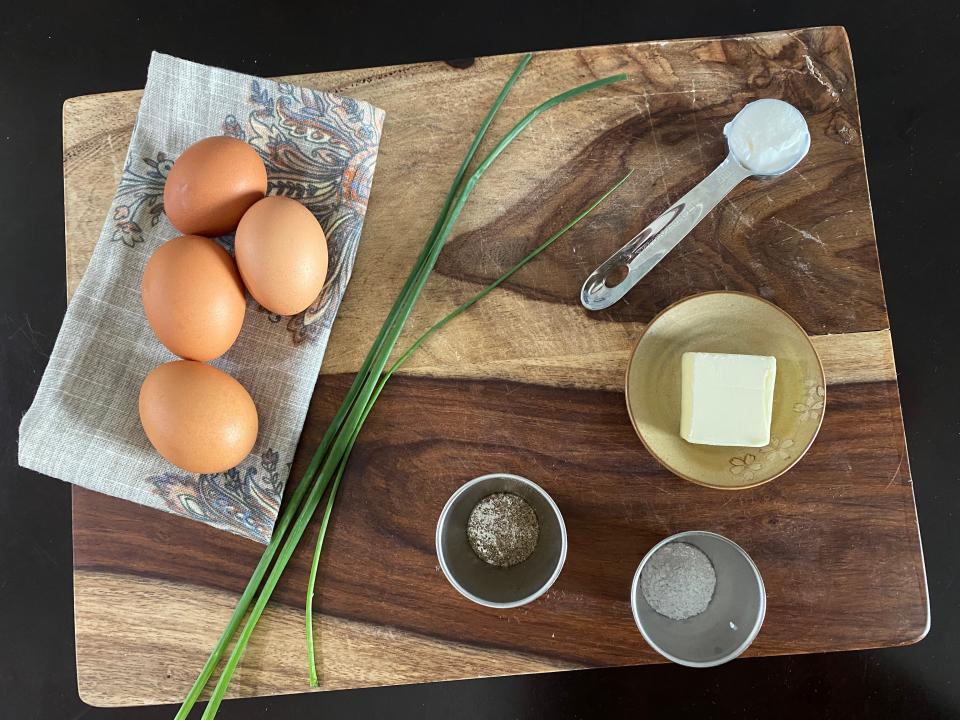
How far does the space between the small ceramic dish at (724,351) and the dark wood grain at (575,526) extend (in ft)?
0.12

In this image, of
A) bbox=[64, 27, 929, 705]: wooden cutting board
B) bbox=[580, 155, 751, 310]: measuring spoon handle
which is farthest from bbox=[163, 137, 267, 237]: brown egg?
bbox=[580, 155, 751, 310]: measuring spoon handle

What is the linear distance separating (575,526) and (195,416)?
16.3 inches

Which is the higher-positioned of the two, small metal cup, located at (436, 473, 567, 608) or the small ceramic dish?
the small ceramic dish

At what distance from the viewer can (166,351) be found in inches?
32.1

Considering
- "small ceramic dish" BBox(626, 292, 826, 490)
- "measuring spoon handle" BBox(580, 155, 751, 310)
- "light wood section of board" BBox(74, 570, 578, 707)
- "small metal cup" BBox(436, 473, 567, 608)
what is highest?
"measuring spoon handle" BBox(580, 155, 751, 310)

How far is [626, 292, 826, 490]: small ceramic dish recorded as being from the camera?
Answer: 0.77 meters

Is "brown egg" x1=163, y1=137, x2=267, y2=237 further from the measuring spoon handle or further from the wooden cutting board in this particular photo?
the measuring spoon handle

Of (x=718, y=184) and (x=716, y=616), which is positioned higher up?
(x=718, y=184)

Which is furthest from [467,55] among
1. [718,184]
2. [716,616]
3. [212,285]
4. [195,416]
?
[716,616]

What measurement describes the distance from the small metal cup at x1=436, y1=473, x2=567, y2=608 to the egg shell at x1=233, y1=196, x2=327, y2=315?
10.7 inches

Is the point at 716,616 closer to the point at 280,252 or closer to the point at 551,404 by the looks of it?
the point at 551,404

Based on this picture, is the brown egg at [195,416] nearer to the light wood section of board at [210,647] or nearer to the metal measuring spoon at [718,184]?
the light wood section of board at [210,647]

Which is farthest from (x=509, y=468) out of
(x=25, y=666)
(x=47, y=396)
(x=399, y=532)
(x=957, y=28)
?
(x=957, y=28)

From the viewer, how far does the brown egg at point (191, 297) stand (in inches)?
29.2
